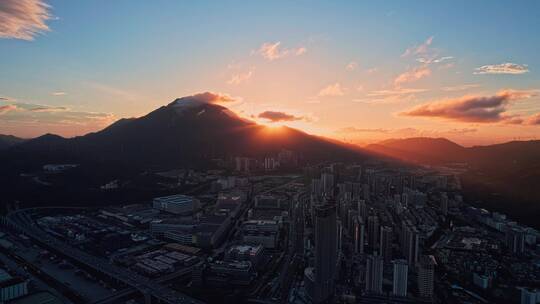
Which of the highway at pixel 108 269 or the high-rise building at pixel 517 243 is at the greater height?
the high-rise building at pixel 517 243

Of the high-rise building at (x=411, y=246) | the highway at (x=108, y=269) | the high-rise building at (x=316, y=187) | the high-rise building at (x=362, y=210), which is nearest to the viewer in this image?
the highway at (x=108, y=269)

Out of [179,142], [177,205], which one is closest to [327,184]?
[177,205]

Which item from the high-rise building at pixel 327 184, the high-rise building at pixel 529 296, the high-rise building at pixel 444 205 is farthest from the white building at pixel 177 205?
the high-rise building at pixel 529 296

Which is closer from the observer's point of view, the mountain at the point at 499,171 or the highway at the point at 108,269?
the highway at the point at 108,269

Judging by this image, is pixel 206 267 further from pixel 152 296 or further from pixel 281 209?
pixel 281 209

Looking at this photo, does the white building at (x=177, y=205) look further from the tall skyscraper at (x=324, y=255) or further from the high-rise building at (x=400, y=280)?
the high-rise building at (x=400, y=280)

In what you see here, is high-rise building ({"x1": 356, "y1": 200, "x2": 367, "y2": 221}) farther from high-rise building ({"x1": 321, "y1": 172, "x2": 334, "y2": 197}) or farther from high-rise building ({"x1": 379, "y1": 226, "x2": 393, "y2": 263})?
high-rise building ({"x1": 321, "y1": 172, "x2": 334, "y2": 197})

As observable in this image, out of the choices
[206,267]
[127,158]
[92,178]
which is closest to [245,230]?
[206,267]
